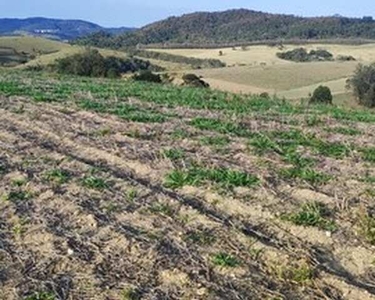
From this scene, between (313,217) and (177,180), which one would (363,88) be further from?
(313,217)

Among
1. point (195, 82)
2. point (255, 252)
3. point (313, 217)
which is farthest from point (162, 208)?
point (195, 82)

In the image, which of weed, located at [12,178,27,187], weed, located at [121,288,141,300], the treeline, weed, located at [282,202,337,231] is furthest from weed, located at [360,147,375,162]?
the treeline

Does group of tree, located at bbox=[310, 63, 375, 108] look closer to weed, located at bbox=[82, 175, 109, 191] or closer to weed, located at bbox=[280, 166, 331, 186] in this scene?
weed, located at bbox=[280, 166, 331, 186]

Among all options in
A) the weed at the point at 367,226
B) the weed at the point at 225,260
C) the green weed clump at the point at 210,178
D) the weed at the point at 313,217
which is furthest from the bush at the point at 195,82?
the weed at the point at 225,260

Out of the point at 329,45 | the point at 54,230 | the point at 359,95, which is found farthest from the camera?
the point at 329,45

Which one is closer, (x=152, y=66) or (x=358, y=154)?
(x=358, y=154)

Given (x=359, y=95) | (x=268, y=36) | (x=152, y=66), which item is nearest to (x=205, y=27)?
(x=268, y=36)

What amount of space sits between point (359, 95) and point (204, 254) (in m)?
41.5

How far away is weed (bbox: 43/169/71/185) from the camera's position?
8438 millimetres

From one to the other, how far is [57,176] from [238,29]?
148 meters

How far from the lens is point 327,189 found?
8.31m

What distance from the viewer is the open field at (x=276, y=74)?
5342cm

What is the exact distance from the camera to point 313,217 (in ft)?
23.4

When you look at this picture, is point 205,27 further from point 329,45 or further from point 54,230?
point 54,230
